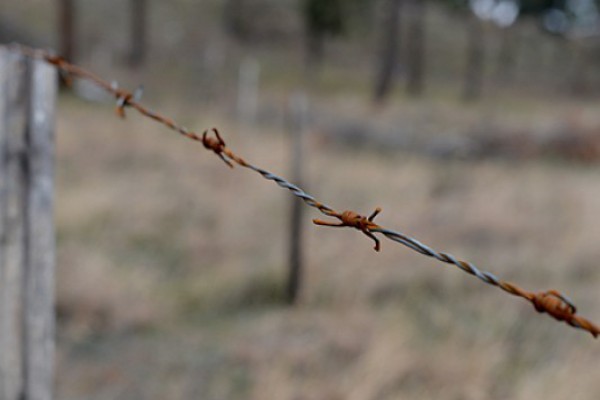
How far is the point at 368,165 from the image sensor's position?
872cm

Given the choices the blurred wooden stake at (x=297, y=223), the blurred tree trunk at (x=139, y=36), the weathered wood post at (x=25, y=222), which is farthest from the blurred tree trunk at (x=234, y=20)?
the weathered wood post at (x=25, y=222)

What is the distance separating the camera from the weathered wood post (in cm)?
157

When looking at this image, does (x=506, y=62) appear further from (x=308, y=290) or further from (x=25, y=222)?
(x=25, y=222)

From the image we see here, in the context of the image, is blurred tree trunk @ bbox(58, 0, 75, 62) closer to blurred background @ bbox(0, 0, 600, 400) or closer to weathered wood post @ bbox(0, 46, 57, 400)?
blurred background @ bbox(0, 0, 600, 400)

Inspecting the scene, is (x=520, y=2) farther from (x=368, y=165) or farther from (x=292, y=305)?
(x=292, y=305)

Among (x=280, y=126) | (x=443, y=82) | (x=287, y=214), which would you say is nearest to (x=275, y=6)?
(x=443, y=82)

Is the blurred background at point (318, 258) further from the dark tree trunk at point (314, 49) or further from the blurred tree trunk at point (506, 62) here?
the blurred tree trunk at point (506, 62)

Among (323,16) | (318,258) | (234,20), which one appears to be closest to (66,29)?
(318,258)

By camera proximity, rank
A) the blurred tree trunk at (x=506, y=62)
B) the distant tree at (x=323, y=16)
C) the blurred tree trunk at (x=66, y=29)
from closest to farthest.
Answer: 1. the blurred tree trunk at (x=66, y=29)
2. the distant tree at (x=323, y=16)
3. the blurred tree trunk at (x=506, y=62)

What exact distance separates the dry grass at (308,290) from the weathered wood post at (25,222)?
52.1 inches

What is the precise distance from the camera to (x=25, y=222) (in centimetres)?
162

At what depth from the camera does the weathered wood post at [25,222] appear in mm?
1571

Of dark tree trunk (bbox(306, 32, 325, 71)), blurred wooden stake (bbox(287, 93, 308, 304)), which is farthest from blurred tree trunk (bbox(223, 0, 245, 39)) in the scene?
blurred wooden stake (bbox(287, 93, 308, 304))

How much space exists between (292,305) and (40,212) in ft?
8.55
